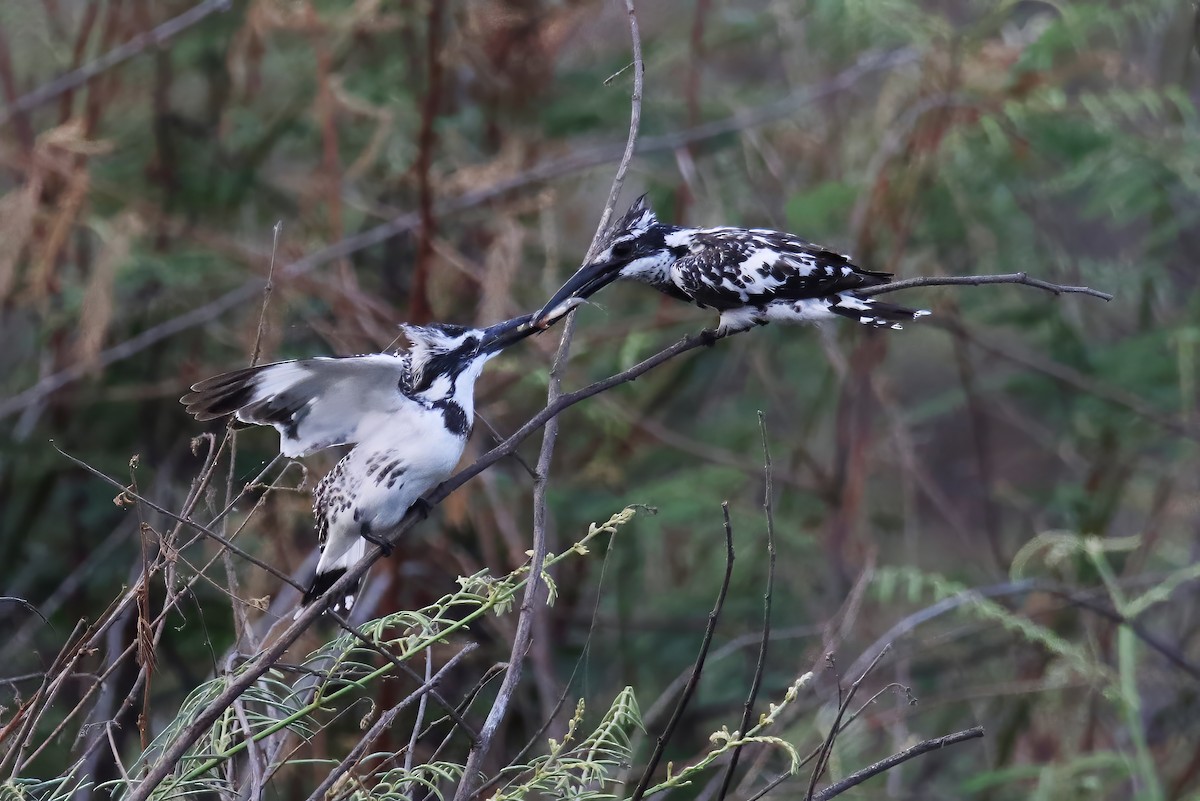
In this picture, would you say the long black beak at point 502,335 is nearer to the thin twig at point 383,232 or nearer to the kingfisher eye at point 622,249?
the kingfisher eye at point 622,249

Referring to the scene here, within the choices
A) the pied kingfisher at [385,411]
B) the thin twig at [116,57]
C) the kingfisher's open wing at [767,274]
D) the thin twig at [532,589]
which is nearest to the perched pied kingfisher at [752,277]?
the kingfisher's open wing at [767,274]

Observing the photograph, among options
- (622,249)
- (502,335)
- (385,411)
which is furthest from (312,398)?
(622,249)

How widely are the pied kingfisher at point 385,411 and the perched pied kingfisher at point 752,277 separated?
296 millimetres

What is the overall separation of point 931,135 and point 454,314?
217 centimetres

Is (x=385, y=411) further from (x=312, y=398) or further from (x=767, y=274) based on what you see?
(x=767, y=274)

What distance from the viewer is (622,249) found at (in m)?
3.24

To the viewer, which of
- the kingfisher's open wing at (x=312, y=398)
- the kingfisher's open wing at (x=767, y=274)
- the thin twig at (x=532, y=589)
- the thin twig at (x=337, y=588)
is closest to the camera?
the thin twig at (x=337, y=588)

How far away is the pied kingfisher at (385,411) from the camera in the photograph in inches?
120

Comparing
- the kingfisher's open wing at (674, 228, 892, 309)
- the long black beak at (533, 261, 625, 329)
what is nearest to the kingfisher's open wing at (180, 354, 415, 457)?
the long black beak at (533, 261, 625, 329)

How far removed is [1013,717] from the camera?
18.9 ft

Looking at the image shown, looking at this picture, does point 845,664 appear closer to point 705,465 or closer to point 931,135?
point 705,465

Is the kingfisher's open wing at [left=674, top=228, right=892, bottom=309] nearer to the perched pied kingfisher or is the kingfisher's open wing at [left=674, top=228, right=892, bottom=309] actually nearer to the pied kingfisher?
the perched pied kingfisher

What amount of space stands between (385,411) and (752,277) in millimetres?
996

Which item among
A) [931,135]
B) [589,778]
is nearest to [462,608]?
[931,135]
